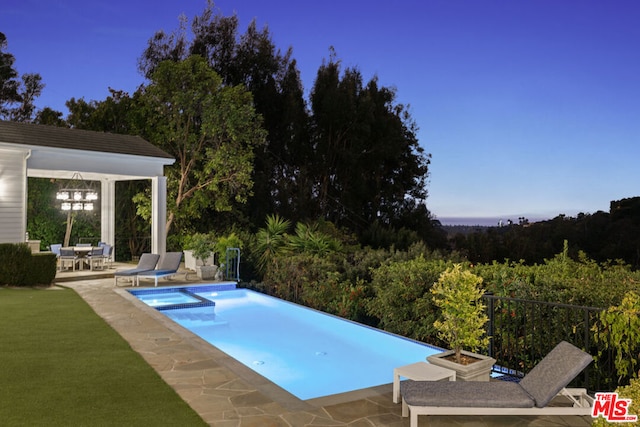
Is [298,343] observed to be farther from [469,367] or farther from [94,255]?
[94,255]

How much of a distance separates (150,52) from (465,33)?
56.0 ft

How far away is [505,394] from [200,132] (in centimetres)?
1999

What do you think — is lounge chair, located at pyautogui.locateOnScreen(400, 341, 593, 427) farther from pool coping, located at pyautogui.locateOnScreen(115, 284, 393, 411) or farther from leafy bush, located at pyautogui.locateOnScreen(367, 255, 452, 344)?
leafy bush, located at pyautogui.locateOnScreen(367, 255, 452, 344)

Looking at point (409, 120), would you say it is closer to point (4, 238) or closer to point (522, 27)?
point (522, 27)

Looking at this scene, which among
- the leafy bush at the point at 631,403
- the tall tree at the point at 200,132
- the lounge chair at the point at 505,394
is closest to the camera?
the leafy bush at the point at 631,403

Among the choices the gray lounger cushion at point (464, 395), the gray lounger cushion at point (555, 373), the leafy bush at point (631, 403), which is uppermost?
the leafy bush at point (631, 403)

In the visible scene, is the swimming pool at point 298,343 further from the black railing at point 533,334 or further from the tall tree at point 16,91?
the tall tree at point 16,91

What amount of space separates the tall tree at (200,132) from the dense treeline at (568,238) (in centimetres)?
1035

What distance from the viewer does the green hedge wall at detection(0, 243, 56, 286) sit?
12555 millimetres

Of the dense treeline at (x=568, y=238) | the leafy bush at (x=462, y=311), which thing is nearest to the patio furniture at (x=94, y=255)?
the leafy bush at (x=462, y=311)

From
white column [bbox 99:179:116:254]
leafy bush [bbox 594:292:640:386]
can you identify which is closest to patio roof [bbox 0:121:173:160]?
white column [bbox 99:179:116:254]

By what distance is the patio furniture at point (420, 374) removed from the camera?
15.9ft

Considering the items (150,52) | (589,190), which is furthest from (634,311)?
(589,190)

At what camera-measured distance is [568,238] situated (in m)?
28.0
